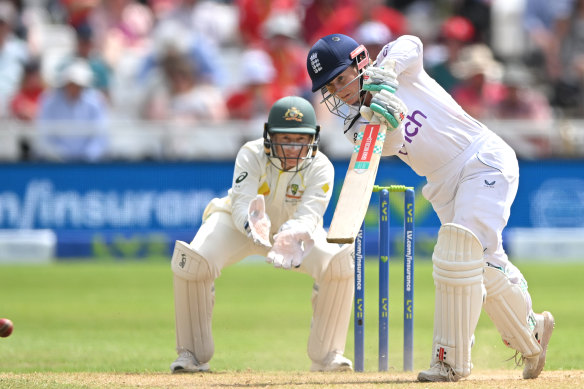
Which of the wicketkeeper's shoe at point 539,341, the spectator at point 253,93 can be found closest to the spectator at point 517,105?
the spectator at point 253,93

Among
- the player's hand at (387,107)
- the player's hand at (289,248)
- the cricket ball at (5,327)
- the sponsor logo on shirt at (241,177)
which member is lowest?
the cricket ball at (5,327)

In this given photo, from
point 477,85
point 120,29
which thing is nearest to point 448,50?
point 477,85

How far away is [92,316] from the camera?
26.7 ft

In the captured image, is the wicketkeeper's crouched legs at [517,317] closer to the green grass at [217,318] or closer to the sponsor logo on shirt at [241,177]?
the green grass at [217,318]

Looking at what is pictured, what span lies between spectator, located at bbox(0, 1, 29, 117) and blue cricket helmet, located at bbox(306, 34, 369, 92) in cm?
777

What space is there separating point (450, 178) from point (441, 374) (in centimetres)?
90

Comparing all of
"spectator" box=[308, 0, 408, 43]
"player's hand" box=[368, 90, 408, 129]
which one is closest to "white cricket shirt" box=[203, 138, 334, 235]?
"player's hand" box=[368, 90, 408, 129]

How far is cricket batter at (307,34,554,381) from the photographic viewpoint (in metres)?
4.79

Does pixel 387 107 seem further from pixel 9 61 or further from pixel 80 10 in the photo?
pixel 80 10

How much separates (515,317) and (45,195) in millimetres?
6957

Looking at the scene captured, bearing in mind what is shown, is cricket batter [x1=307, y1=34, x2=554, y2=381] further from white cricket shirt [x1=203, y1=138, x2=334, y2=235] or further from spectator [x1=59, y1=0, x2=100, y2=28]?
spectator [x1=59, y1=0, x2=100, y2=28]

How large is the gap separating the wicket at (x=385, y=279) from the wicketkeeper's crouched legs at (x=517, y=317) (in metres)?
0.55

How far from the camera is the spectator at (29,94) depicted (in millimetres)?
11805

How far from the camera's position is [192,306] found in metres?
5.64
